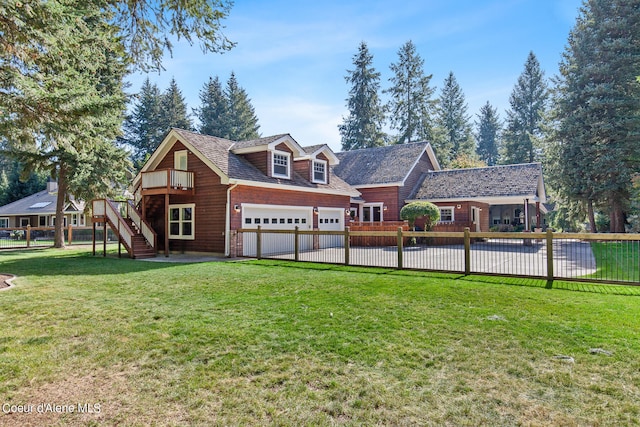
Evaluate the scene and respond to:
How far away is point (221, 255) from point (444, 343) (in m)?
12.0

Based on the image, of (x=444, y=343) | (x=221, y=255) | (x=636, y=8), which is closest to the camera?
(x=444, y=343)

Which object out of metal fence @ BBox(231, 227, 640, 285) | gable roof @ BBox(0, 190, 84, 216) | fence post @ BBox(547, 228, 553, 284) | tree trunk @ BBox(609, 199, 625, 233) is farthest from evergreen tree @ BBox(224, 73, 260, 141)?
fence post @ BBox(547, 228, 553, 284)

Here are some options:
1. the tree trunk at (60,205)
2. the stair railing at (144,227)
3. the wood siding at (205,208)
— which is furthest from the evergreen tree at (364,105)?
the stair railing at (144,227)

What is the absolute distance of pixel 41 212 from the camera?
1406 inches

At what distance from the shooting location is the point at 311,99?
78.0 ft

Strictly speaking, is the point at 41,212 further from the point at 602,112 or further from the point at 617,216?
the point at 617,216

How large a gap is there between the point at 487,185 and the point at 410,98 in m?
23.2

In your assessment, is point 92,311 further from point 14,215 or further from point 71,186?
point 14,215

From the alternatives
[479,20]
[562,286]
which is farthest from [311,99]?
[562,286]

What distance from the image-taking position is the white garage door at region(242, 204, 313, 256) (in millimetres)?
15939

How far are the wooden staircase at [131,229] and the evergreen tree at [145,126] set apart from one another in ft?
113

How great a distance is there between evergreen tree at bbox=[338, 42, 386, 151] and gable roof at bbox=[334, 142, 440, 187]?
14.6m

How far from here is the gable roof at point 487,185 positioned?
23.2 meters

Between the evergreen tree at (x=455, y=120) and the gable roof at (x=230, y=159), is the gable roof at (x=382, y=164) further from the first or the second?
the evergreen tree at (x=455, y=120)
